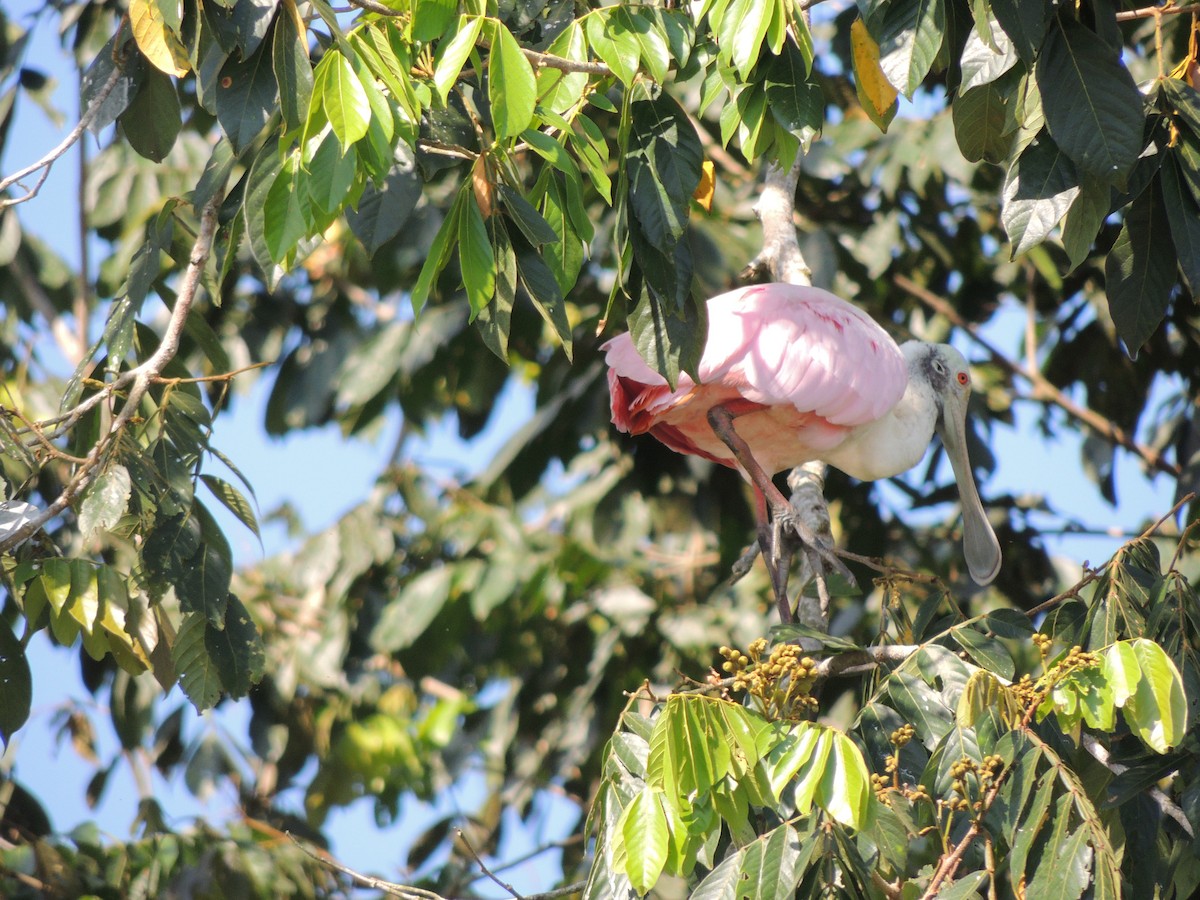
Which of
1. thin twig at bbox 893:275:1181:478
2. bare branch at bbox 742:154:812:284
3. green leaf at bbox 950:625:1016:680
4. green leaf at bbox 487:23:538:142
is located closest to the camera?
green leaf at bbox 487:23:538:142

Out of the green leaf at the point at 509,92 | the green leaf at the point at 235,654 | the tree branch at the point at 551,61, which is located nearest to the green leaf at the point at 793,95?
the tree branch at the point at 551,61

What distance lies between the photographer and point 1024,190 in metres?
2.44

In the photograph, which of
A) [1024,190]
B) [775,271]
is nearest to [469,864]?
[775,271]

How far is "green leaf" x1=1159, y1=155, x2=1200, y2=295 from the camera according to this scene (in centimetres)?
240

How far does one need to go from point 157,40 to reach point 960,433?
319cm

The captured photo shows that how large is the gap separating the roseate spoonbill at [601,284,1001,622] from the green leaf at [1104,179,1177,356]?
4.24ft

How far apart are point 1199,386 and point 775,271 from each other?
180 cm

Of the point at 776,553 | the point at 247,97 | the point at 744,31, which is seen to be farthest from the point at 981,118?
the point at 776,553

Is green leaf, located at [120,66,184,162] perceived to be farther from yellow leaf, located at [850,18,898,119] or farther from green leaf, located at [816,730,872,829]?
green leaf, located at [816,730,872,829]

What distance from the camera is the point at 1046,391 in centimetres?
591

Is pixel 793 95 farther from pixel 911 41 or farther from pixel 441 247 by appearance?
pixel 441 247

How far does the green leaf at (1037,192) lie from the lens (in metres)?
2.42

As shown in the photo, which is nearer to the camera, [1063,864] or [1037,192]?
[1063,864]

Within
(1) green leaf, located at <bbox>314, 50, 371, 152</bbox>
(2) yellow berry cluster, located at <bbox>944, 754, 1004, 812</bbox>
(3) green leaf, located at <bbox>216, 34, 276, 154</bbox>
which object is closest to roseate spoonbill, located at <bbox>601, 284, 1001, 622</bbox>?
(2) yellow berry cluster, located at <bbox>944, 754, 1004, 812</bbox>
